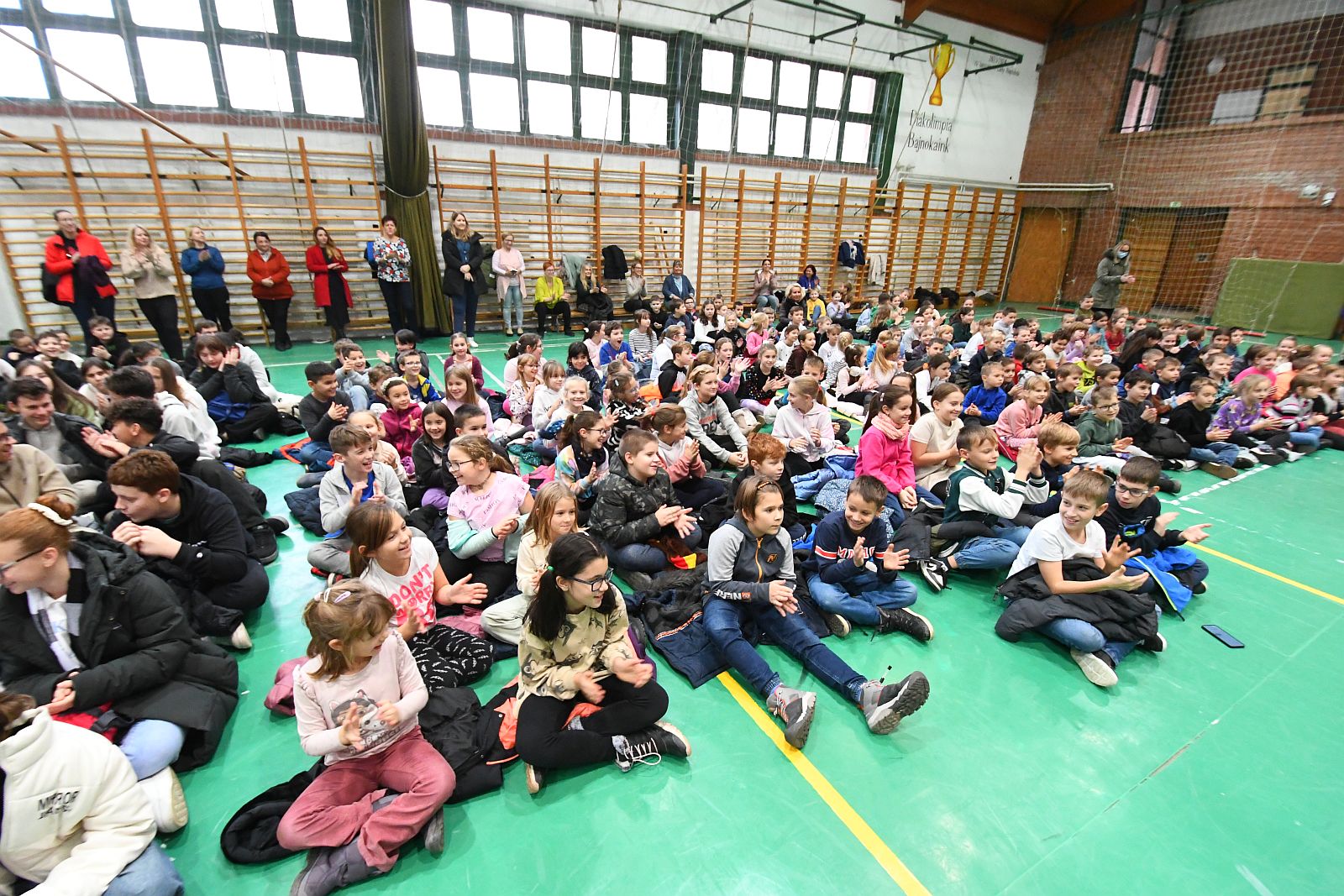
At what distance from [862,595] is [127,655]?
130 inches

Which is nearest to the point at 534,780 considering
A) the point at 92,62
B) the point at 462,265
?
the point at 462,265

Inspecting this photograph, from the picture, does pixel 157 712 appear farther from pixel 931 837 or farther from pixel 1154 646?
pixel 1154 646

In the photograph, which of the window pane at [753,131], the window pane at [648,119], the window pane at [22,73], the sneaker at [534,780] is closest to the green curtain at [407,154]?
the window pane at [22,73]

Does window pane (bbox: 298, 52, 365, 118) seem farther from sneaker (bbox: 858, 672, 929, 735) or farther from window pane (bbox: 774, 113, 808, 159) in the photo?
sneaker (bbox: 858, 672, 929, 735)

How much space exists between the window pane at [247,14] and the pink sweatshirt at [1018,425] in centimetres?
1004

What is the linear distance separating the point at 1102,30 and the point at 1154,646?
56.2ft

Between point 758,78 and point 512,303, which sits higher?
point 758,78

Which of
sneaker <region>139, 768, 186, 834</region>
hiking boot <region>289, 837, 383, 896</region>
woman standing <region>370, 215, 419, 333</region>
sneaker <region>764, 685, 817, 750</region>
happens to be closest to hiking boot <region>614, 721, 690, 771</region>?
sneaker <region>764, 685, 817, 750</region>

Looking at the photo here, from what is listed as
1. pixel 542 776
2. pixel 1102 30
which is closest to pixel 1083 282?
pixel 1102 30

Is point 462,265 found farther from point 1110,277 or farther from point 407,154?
point 1110,277

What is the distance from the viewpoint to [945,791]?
2336mm

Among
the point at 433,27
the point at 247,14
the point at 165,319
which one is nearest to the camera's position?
the point at 165,319

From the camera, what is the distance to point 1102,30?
1399 centimetres

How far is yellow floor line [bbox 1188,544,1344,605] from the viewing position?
3.69 metres
